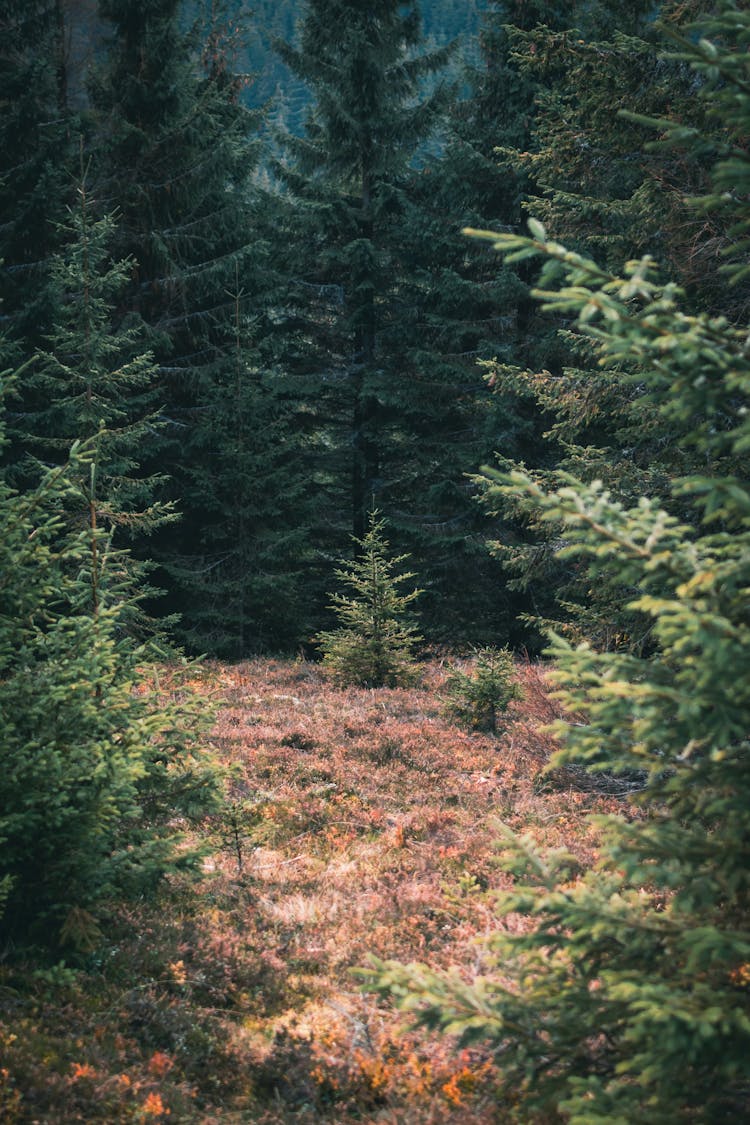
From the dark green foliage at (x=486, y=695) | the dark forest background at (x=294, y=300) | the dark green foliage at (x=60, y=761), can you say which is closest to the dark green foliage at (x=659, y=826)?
the dark green foliage at (x=60, y=761)

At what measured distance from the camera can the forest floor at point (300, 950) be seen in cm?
397

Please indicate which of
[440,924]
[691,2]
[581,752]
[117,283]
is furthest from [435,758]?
[117,283]

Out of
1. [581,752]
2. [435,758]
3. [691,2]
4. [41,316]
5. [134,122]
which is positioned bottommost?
[435,758]

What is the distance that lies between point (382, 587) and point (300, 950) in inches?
320

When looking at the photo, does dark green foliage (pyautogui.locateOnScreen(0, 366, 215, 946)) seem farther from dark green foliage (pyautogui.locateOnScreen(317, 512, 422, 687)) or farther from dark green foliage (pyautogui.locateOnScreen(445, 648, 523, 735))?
dark green foliage (pyautogui.locateOnScreen(317, 512, 422, 687))

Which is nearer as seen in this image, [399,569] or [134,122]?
[134,122]

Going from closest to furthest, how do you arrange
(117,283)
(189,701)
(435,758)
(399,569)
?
(189,701) → (435,758) → (117,283) → (399,569)

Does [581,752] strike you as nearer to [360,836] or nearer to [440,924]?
[440,924]

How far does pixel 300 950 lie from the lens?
5.65 metres

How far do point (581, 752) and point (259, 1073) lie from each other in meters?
2.91

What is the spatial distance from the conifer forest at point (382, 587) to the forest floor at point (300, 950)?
0.11 ft

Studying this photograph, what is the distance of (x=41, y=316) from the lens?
56.7 feet

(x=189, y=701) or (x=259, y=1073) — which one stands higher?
(x=189, y=701)

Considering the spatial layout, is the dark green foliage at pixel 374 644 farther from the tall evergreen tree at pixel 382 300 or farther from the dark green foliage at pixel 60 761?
the dark green foliage at pixel 60 761
